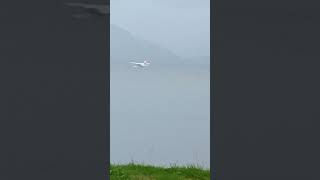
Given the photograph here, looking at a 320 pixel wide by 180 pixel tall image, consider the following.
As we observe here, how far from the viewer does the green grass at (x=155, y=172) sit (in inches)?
181

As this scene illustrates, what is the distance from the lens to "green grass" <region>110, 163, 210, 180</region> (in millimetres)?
4590

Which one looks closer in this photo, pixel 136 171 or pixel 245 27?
pixel 245 27

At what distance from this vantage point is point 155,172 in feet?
15.5
